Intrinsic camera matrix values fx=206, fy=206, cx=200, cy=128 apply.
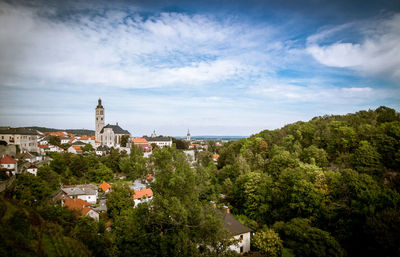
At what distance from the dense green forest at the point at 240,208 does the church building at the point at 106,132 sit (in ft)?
94.5

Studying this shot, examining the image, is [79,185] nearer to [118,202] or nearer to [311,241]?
[118,202]

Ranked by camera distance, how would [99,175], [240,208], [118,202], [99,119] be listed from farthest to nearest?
[99,119]
[99,175]
[240,208]
[118,202]

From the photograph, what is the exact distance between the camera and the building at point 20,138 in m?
35.0

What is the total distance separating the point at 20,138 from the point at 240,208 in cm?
3952

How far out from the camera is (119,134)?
68.6m

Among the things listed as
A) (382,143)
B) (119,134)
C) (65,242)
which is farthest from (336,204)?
(119,134)

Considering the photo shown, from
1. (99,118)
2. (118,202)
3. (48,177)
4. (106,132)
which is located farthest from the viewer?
(99,118)

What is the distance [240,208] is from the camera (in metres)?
26.6

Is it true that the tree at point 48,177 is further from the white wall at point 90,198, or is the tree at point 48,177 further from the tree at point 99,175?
the tree at point 99,175

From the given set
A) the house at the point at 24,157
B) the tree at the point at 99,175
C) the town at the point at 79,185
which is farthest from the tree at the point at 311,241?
the house at the point at 24,157

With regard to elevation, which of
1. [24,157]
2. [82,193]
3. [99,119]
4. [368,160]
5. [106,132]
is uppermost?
[99,119]

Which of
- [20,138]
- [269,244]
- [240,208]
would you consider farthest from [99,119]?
[269,244]

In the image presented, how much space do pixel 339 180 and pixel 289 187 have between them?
4646 mm

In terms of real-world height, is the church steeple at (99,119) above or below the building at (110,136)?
above
